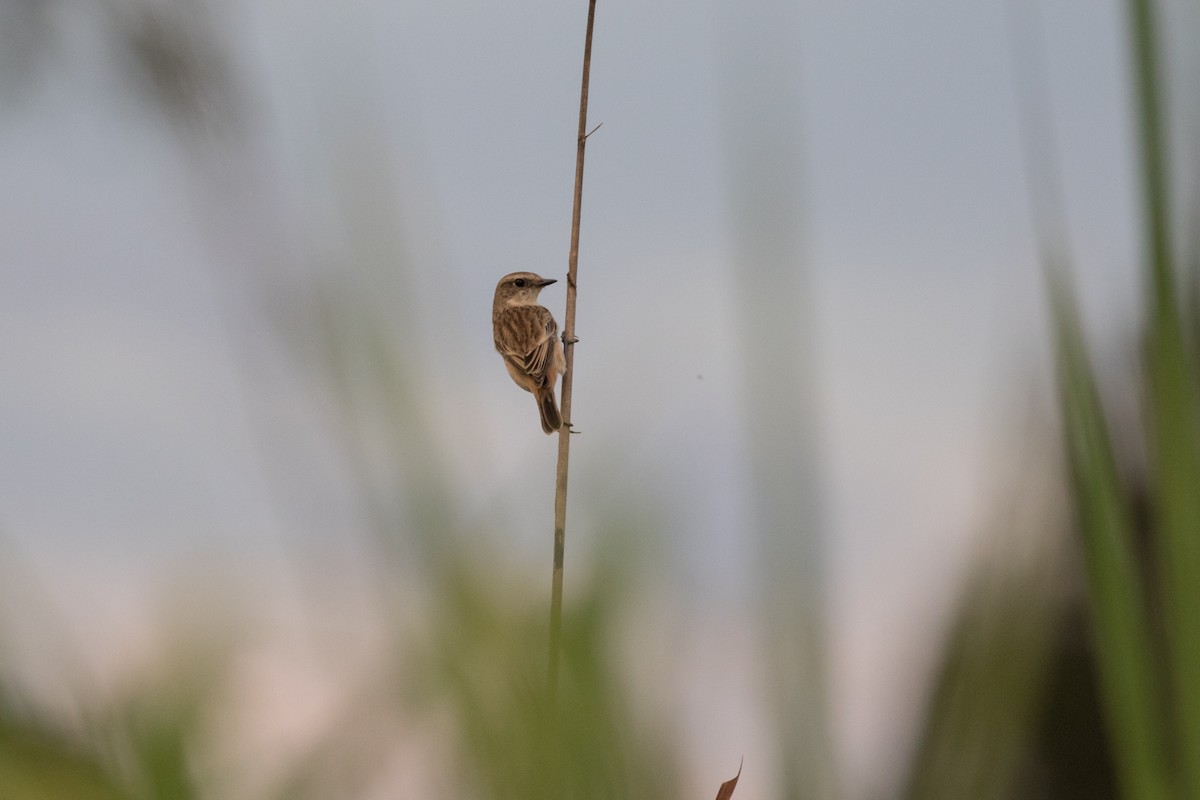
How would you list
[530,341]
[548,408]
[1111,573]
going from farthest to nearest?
1. [530,341]
2. [548,408]
3. [1111,573]

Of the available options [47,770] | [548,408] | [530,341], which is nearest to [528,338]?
[530,341]

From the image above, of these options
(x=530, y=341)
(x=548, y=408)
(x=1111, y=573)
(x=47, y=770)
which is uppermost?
(x=530, y=341)

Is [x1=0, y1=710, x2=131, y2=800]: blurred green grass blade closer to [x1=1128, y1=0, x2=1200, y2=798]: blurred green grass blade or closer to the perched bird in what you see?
[x1=1128, y1=0, x2=1200, y2=798]: blurred green grass blade

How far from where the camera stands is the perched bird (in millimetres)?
5523

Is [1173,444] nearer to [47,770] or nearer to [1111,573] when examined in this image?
[1111,573]

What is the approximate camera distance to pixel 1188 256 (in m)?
0.71

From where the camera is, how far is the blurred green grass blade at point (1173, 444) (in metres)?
0.66

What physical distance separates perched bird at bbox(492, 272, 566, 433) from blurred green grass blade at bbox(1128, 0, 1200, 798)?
3974 mm

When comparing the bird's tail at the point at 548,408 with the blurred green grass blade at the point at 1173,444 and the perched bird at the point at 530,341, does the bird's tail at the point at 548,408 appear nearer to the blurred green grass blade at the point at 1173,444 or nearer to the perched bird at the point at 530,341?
the perched bird at the point at 530,341

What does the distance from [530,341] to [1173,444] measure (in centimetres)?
547

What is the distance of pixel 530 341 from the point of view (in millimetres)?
6074

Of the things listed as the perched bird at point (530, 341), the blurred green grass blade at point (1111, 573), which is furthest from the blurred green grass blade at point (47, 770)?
the perched bird at point (530, 341)

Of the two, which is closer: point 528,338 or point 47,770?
point 47,770

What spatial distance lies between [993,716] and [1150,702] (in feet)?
0.41
